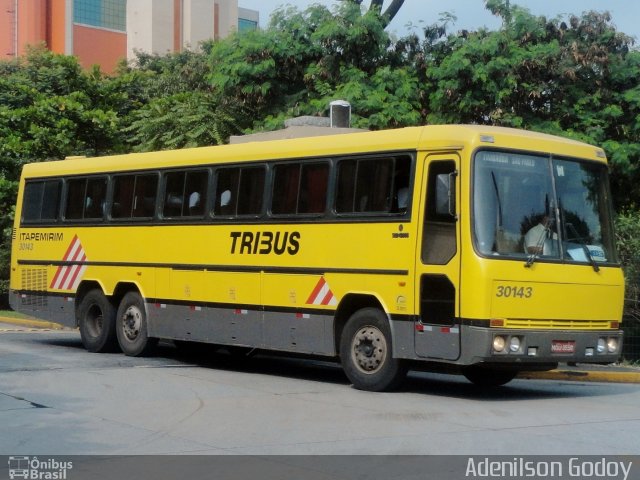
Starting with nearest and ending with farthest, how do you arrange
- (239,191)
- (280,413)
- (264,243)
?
(280,413) → (264,243) → (239,191)

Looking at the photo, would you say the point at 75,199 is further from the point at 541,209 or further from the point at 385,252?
the point at 541,209

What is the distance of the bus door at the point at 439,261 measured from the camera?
1323cm

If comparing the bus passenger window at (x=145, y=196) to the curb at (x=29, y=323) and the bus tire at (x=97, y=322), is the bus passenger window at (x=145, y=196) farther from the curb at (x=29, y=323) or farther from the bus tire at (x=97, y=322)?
the curb at (x=29, y=323)

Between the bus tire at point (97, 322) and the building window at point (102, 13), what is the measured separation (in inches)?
2219

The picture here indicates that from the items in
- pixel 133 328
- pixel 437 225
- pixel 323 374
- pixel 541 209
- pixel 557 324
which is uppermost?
pixel 541 209

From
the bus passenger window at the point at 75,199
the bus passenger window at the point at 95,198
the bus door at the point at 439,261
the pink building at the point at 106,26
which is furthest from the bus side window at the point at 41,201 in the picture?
the pink building at the point at 106,26

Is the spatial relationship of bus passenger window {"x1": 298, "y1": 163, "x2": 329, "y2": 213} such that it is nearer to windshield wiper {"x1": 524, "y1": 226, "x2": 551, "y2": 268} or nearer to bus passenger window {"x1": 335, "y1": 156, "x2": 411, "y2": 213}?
bus passenger window {"x1": 335, "y1": 156, "x2": 411, "y2": 213}

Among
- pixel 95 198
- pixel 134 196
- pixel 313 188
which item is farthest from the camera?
pixel 95 198

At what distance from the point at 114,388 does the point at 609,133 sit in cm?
1427

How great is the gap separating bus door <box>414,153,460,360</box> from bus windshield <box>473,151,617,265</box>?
323 millimetres

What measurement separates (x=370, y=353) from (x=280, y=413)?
2.56 metres

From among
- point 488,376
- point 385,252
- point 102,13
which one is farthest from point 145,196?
point 102,13

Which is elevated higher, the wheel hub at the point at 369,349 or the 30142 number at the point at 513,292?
the 30142 number at the point at 513,292

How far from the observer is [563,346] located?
1344cm
